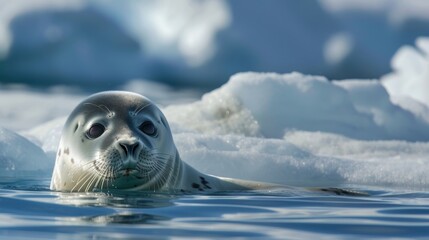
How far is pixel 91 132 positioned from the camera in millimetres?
3764

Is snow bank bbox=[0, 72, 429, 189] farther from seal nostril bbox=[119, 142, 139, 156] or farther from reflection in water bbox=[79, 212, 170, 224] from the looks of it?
reflection in water bbox=[79, 212, 170, 224]

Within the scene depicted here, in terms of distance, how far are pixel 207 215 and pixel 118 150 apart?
54 cm

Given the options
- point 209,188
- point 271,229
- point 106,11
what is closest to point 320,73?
point 106,11

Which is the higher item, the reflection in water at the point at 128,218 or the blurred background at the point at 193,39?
the blurred background at the point at 193,39

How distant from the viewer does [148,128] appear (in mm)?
3795

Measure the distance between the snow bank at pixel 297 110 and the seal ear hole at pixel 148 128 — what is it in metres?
2.83

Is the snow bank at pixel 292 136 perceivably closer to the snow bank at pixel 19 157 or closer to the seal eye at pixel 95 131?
the snow bank at pixel 19 157

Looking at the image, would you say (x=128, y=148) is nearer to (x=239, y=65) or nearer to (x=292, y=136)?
(x=292, y=136)

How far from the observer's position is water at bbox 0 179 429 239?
105 inches

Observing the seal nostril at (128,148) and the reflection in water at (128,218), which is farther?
the seal nostril at (128,148)

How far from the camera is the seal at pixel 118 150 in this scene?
142 inches

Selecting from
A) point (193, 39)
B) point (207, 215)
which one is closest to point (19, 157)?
point (207, 215)

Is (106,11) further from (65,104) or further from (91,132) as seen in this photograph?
(91,132)

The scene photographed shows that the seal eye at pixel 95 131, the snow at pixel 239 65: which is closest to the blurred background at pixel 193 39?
the snow at pixel 239 65
